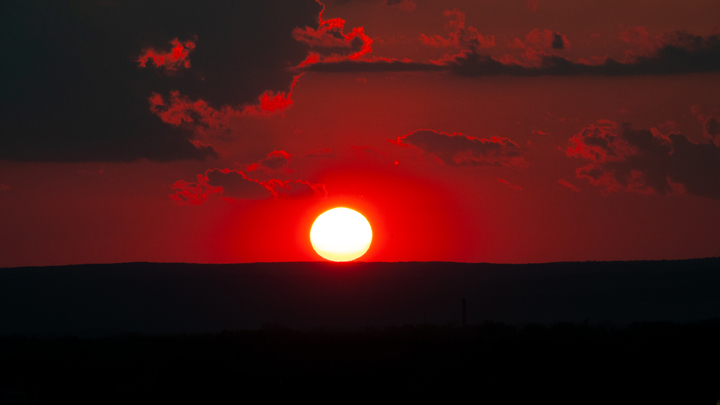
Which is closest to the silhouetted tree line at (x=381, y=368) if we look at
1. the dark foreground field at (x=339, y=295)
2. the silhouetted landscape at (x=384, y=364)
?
the silhouetted landscape at (x=384, y=364)

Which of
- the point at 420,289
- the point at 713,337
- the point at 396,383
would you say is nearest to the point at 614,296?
the point at 420,289

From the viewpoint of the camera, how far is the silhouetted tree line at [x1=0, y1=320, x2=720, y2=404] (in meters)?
21.9

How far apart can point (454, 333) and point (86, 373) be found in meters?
11.7

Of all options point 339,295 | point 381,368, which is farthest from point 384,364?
point 339,295

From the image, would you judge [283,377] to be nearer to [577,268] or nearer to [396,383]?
[396,383]

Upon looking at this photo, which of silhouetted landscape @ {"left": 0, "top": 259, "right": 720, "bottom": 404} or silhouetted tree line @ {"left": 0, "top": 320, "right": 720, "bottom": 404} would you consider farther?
silhouetted landscape @ {"left": 0, "top": 259, "right": 720, "bottom": 404}

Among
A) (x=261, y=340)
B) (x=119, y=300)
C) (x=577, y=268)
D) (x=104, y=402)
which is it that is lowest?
(x=104, y=402)

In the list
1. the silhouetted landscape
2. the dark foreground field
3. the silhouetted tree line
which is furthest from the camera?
the dark foreground field

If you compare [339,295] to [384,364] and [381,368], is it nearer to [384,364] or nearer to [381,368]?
[384,364]

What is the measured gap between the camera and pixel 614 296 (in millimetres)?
97688

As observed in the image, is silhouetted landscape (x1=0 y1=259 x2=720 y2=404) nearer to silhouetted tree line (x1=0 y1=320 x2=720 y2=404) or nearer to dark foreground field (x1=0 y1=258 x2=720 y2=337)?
silhouetted tree line (x1=0 y1=320 x2=720 y2=404)

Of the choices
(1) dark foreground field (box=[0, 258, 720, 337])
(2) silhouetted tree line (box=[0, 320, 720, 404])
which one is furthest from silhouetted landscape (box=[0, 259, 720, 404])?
(1) dark foreground field (box=[0, 258, 720, 337])

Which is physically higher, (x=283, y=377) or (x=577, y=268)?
(x=577, y=268)

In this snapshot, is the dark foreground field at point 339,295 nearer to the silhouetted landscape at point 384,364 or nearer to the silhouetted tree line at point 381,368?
the silhouetted landscape at point 384,364
